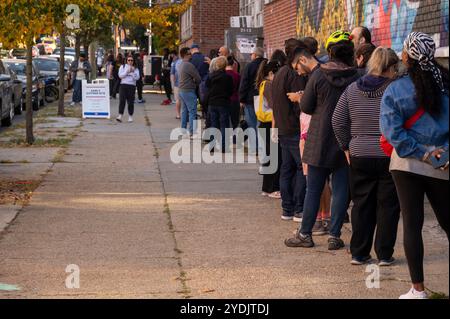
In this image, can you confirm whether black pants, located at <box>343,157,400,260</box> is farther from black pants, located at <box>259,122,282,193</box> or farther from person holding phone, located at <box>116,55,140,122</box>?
person holding phone, located at <box>116,55,140,122</box>

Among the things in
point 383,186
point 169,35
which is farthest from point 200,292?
point 169,35

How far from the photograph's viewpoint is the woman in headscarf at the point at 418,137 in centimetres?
617

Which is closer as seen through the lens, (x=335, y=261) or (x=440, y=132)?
(x=440, y=132)

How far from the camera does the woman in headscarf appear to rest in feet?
20.2

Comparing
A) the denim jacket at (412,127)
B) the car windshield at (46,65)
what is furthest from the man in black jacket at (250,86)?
the car windshield at (46,65)

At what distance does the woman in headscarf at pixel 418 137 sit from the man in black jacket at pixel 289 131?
9.41ft

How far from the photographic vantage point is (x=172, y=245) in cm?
872

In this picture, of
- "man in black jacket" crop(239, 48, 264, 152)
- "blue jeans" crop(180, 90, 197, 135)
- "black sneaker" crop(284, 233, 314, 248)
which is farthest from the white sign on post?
"black sneaker" crop(284, 233, 314, 248)

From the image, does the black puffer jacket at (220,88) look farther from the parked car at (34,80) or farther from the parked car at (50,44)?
the parked car at (50,44)

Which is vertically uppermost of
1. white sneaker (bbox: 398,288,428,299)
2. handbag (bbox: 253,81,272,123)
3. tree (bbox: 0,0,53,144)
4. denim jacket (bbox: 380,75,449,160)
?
tree (bbox: 0,0,53,144)

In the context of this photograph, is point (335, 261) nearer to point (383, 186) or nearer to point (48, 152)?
point (383, 186)

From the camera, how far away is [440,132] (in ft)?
20.3

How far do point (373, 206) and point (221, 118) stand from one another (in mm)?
8695
